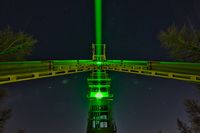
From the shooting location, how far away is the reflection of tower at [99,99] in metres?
31.8

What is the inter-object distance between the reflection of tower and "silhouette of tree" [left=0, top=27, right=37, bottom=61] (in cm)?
1546

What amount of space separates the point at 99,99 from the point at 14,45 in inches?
679

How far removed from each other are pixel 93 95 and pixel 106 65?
3.91 meters

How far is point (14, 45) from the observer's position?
16.7 metres

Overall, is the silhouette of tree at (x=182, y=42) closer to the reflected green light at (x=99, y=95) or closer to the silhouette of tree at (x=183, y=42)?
the silhouette of tree at (x=183, y=42)

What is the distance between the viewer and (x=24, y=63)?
63.3 feet

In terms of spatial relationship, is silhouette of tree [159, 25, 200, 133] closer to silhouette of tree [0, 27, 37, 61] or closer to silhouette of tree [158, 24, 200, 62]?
silhouette of tree [158, 24, 200, 62]

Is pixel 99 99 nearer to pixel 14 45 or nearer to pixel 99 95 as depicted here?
pixel 99 95

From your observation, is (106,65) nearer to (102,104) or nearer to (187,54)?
(102,104)

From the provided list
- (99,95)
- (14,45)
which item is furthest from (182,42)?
(99,95)

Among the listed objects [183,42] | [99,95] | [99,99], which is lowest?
[99,99]

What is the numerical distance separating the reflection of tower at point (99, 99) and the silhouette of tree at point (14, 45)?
15462mm

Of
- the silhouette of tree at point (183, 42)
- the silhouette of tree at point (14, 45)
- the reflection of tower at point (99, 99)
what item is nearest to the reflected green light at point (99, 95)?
the reflection of tower at point (99, 99)

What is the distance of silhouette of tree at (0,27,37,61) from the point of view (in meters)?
16.1
